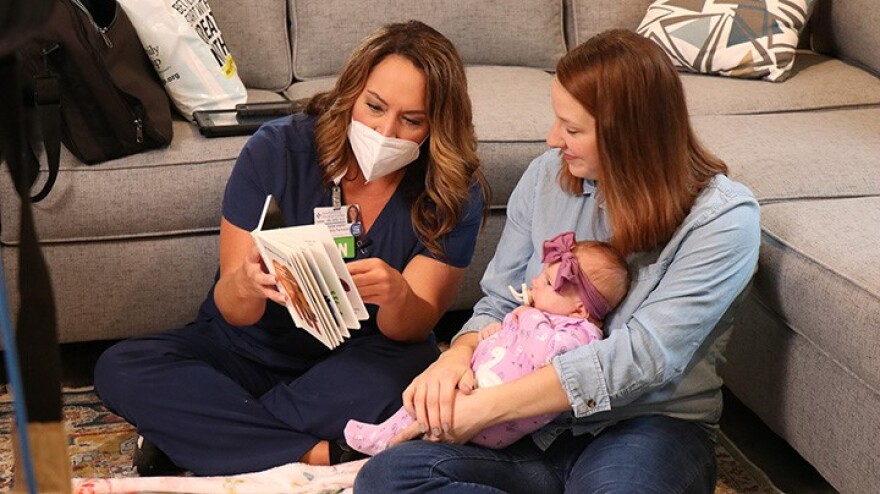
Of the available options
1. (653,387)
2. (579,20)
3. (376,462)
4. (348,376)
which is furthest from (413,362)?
(579,20)

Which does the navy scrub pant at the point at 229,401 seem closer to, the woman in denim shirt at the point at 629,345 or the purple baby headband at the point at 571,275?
the woman in denim shirt at the point at 629,345

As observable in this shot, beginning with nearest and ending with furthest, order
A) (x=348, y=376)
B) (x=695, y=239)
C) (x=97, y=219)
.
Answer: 1. (x=695, y=239)
2. (x=348, y=376)
3. (x=97, y=219)

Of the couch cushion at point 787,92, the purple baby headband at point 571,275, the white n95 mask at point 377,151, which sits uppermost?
the white n95 mask at point 377,151

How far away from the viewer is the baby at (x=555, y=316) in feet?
5.52

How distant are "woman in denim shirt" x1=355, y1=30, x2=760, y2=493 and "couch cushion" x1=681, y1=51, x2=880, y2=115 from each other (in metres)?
1.17

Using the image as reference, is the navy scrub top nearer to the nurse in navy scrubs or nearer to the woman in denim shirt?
the nurse in navy scrubs

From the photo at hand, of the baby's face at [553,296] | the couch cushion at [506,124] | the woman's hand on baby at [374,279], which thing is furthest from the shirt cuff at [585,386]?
the couch cushion at [506,124]

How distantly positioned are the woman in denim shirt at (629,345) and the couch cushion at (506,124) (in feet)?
2.53

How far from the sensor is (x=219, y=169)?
7.84ft

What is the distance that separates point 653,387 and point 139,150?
1.26 m

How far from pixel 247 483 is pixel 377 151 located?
24.3 inches

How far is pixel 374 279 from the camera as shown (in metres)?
1.84

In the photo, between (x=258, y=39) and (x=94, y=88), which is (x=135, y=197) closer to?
(x=94, y=88)

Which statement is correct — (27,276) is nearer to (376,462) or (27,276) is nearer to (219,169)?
(376,462)
